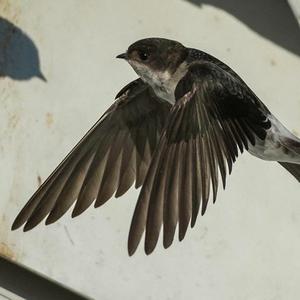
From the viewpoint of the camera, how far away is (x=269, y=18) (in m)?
2.98

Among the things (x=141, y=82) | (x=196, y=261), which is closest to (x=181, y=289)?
(x=196, y=261)

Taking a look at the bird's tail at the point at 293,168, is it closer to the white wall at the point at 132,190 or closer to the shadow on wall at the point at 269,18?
the white wall at the point at 132,190

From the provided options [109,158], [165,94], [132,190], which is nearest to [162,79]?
[165,94]

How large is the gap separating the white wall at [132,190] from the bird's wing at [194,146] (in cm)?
23

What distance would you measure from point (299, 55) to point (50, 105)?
52 centimetres

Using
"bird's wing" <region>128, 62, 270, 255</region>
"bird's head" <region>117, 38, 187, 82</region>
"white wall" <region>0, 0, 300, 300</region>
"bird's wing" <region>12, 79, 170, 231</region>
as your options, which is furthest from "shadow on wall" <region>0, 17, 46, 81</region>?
"bird's wing" <region>128, 62, 270, 255</region>

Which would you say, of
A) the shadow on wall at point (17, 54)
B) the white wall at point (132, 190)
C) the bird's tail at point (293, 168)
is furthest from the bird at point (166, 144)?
the shadow on wall at point (17, 54)

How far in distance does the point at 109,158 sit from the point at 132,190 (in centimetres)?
17

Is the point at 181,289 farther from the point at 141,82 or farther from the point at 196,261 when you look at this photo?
the point at 141,82

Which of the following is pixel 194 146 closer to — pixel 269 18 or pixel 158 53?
pixel 158 53

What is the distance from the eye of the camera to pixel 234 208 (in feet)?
10.0

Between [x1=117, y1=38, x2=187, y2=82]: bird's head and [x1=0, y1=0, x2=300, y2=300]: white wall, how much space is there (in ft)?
0.68

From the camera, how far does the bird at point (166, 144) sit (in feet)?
8.31

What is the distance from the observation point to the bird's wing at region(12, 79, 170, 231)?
2779 mm
